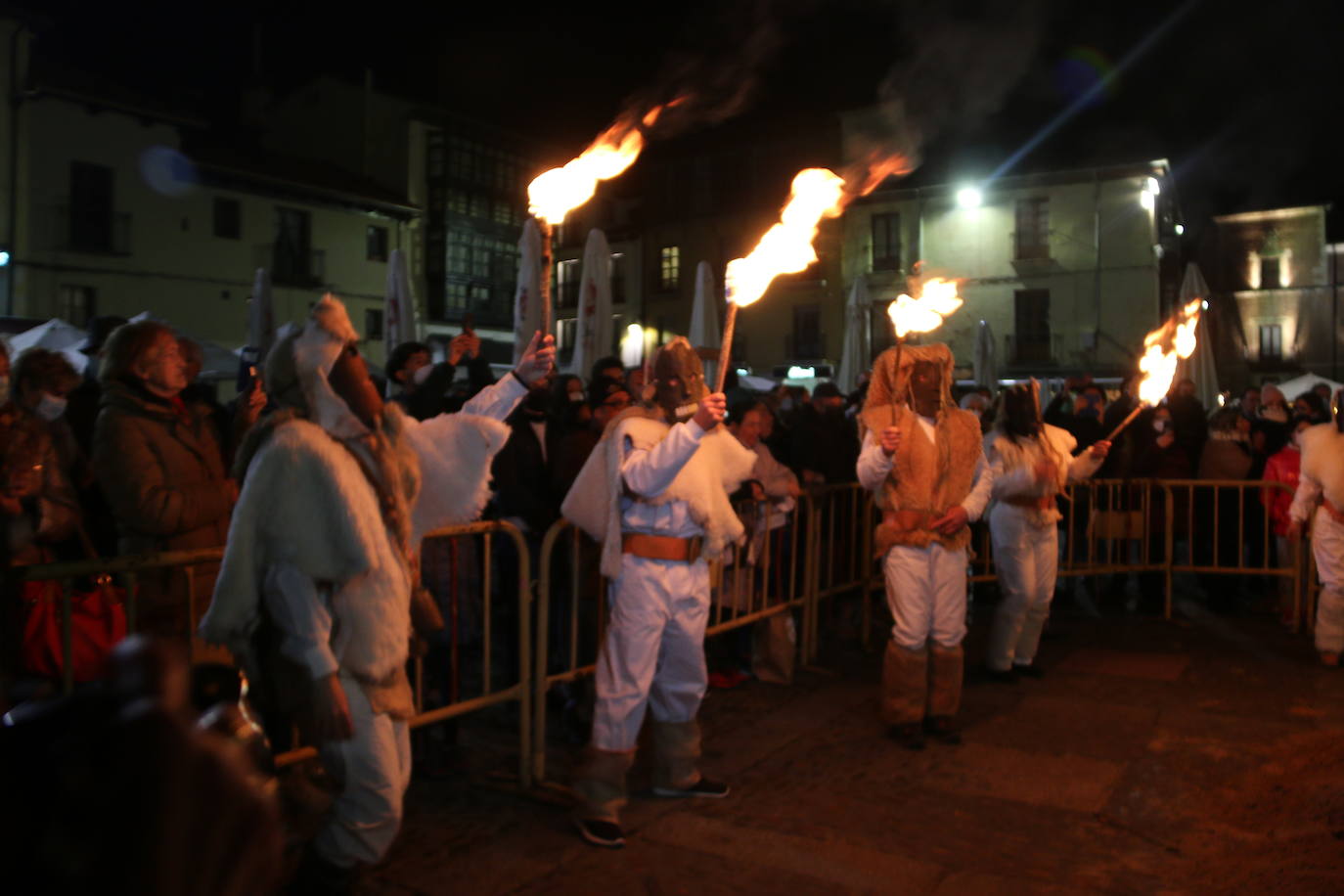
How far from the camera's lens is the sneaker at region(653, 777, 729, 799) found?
5086 mm

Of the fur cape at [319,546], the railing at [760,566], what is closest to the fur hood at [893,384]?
the railing at [760,566]

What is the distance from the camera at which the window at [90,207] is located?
90.8ft

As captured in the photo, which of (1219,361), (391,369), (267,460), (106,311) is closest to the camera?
(267,460)

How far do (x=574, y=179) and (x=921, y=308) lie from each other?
271 cm

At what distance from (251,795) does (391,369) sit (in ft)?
18.3

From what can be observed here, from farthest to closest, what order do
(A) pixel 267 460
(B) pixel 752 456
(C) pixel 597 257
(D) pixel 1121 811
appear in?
(C) pixel 597 257
(B) pixel 752 456
(D) pixel 1121 811
(A) pixel 267 460

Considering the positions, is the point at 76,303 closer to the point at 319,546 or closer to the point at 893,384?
the point at 893,384

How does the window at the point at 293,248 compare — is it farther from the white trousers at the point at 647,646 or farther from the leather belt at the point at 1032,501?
the white trousers at the point at 647,646

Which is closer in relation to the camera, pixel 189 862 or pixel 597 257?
pixel 189 862

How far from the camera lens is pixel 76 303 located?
2792 centimetres

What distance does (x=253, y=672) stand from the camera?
3289 mm

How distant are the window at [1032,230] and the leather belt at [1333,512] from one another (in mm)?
30088

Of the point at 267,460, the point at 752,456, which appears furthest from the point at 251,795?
the point at 752,456

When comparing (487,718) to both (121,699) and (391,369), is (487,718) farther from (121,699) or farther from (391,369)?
(121,699)
